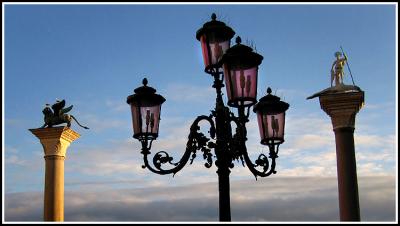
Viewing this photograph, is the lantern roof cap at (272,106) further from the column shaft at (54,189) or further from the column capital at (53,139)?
the column capital at (53,139)

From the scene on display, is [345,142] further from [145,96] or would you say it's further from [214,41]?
[145,96]

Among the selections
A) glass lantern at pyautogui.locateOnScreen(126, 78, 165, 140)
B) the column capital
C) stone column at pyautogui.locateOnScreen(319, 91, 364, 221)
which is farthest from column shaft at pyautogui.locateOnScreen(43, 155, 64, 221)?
glass lantern at pyautogui.locateOnScreen(126, 78, 165, 140)

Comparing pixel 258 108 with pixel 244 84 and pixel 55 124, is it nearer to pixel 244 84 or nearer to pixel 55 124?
pixel 244 84

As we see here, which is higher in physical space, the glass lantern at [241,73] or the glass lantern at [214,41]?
the glass lantern at [214,41]

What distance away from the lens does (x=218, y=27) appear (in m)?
7.15

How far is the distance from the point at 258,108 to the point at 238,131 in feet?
1.83

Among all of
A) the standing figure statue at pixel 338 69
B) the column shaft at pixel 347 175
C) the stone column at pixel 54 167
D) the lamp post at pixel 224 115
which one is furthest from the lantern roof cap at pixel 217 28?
the stone column at pixel 54 167

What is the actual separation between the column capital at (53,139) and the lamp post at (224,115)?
12026 millimetres

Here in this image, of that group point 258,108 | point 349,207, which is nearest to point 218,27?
point 258,108

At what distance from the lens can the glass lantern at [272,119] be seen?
7043 millimetres

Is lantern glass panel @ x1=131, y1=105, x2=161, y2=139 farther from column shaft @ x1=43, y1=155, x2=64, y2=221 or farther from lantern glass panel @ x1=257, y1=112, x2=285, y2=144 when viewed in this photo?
column shaft @ x1=43, y1=155, x2=64, y2=221

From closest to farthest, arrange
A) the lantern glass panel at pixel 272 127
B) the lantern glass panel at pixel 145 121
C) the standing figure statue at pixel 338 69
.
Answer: the lantern glass panel at pixel 145 121 → the lantern glass panel at pixel 272 127 → the standing figure statue at pixel 338 69

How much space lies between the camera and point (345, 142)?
16.6 metres

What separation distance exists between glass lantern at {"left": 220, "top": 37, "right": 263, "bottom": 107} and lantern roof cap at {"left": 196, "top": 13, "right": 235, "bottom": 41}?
868mm
